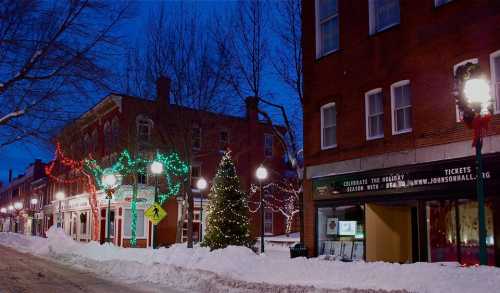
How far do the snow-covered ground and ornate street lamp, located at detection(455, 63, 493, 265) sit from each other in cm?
83

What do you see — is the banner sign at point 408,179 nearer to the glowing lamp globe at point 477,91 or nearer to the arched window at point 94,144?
the glowing lamp globe at point 477,91

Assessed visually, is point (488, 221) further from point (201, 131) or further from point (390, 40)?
point (201, 131)

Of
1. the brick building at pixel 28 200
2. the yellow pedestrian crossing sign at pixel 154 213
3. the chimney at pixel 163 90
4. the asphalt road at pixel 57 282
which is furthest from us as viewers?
the brick building at pixel 28 200

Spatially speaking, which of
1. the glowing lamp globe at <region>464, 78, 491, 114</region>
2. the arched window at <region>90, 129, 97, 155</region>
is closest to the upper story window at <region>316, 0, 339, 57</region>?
the glowing lamp globe at <region>464, 78, 491, 114</region>

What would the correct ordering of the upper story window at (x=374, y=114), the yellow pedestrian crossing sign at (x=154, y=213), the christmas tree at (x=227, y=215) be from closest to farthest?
the upper story window at (x=374, y=114) < the yellow pedestrian crossing sign at (x=154, y=213) < the christmas tree at (x=227, y=215)

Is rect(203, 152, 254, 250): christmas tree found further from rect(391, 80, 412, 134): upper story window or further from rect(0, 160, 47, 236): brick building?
rect(0, 160, 47, 236): brick building

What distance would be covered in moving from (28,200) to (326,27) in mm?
76601

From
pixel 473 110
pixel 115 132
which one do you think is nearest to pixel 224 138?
pixel 115 132

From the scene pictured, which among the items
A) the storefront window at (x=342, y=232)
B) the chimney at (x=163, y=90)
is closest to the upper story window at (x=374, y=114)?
the storefront window at (x=342, y=232)

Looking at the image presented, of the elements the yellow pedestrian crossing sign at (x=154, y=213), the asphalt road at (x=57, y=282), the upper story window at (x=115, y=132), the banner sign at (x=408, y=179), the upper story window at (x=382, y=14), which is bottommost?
the asphalt road at (x=57, y=282)

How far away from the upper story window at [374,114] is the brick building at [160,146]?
28.8 ft

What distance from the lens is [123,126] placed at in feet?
122

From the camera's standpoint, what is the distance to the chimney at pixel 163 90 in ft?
94.1

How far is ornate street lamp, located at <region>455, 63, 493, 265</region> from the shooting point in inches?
Answer: 421
